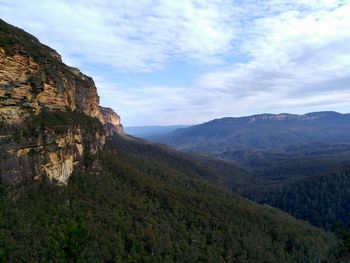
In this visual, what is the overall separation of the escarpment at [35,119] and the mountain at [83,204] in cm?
15

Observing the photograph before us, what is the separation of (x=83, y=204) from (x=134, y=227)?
30.4 ft

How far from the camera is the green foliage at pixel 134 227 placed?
3725 centimetres

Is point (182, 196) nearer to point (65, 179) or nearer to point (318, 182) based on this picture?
point (65, 179)

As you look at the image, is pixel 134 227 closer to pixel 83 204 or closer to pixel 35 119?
pixel 83 204

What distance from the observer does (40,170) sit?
5066 centimetres

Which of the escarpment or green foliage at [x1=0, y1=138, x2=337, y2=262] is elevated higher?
the escarpment

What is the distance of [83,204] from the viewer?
2148 inches

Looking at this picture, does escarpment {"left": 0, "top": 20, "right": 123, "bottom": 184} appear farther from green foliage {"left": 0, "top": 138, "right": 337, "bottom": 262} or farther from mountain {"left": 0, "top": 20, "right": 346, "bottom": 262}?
green foliage {"left": 0, "top": 138, "right": 337, "bottom": 262}

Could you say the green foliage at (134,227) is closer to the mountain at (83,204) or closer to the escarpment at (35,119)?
the mountain at (83,204)

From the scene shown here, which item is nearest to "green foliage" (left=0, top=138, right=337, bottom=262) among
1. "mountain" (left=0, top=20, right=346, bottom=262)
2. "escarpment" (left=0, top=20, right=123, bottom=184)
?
"mountain" (left=0, top=20, right=346, bottom=262)

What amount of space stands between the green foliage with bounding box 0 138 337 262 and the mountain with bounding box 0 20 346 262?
7.4 inches

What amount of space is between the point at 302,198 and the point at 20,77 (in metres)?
134

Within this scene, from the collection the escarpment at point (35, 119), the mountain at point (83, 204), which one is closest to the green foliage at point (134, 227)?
the mountain at point (83, 204)

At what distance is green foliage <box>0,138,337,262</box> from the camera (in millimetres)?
37250
